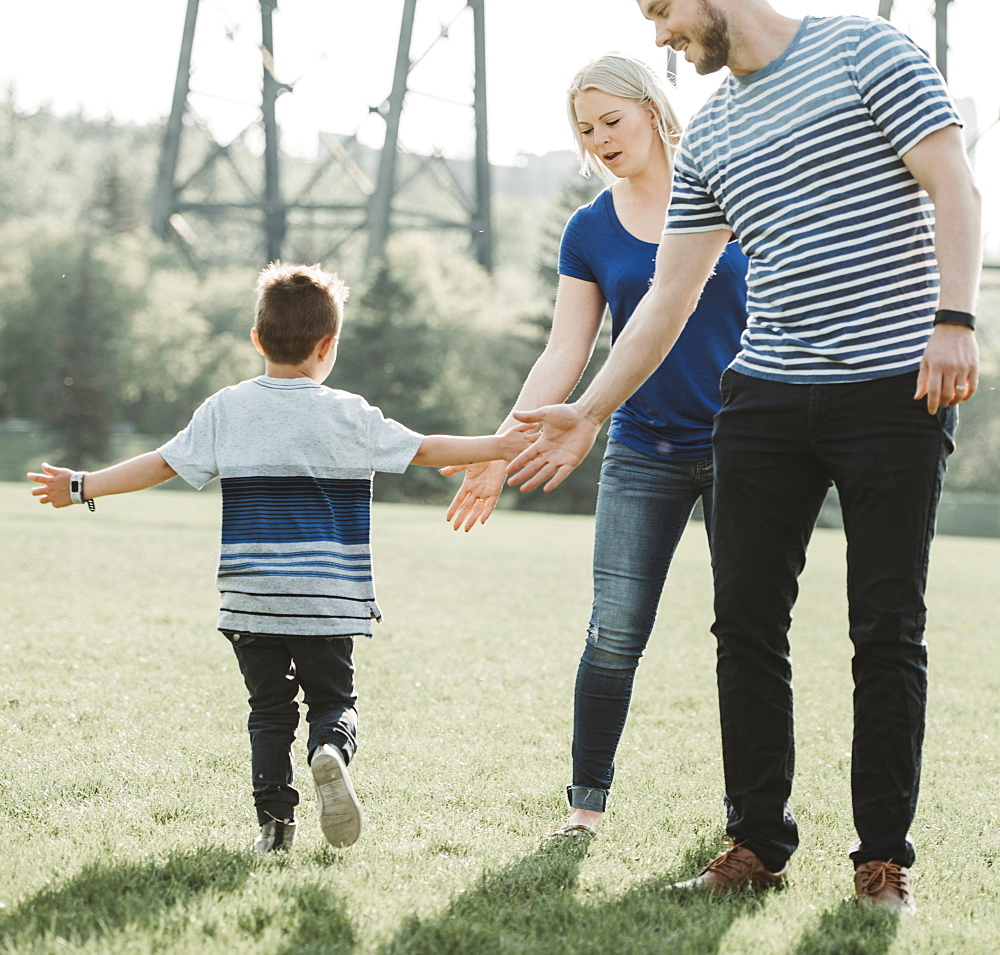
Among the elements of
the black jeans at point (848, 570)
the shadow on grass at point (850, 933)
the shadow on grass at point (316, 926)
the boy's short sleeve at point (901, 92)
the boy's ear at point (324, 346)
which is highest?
the boy's short sleeve at point (901, 92)

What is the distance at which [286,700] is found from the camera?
295cm

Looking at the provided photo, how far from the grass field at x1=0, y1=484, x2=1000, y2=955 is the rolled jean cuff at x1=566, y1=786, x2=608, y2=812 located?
3.1 inches

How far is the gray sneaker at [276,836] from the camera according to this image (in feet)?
9.20

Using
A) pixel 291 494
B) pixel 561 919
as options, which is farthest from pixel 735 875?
pixel 291 494

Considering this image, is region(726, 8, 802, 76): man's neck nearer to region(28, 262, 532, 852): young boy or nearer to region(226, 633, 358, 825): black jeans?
region(28, 262, 532, 852): young boy

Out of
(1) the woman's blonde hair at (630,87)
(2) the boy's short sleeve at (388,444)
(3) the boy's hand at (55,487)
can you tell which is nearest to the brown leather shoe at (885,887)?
(2) the boy's short sleeve at (388,444)

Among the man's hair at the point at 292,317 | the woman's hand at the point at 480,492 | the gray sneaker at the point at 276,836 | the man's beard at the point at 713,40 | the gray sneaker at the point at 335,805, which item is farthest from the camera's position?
the woman's hand at the point at 480,492

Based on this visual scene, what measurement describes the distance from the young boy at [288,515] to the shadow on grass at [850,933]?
3.63 ft

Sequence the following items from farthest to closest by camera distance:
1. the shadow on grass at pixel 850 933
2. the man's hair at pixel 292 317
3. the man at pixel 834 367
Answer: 1. the man's hair at pixel 292 317
2. the man at pixel 834 367
3. the shadow on grass at pixel 850 933

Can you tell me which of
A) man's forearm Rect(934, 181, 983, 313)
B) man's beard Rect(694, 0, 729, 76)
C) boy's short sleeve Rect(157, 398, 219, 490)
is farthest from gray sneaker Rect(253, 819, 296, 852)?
man's beard Rect(694, 0, 729, 76)

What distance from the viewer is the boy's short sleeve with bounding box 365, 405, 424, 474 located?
2.89 metres

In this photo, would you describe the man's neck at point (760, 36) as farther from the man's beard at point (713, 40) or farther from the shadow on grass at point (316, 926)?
the shadow on grass at point (316, 926)

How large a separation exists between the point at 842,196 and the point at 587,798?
1645mm

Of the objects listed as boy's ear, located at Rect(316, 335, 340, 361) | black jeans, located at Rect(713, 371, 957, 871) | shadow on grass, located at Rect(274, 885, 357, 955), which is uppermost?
boy's ear, located at Rect(316, 335, 340, 361)
